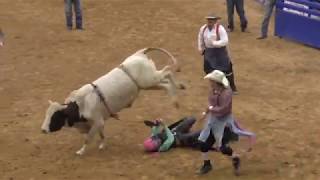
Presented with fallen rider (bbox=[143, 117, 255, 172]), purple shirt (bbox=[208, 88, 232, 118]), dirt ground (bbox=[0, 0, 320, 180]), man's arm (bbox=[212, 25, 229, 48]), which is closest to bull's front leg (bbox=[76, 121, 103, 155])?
dirt ground (bbox=[0, 0, 320, 180])

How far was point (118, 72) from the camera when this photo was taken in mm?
10867

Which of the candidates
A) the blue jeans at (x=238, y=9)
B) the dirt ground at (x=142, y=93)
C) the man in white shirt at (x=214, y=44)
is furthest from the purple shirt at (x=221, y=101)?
the blue jeans at (x=238, y=9)

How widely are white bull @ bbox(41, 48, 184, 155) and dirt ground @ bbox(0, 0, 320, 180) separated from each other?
0.52 meters

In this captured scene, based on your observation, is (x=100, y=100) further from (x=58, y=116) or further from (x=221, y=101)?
(x=221, y=101)

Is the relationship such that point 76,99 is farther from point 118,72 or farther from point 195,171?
point 195,171

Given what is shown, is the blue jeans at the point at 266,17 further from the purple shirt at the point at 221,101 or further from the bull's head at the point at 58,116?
the purple shirt at the point at 221,101

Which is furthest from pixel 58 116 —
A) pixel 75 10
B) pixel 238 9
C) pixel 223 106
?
pixel 238 9

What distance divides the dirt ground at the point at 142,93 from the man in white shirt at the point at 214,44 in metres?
0.83

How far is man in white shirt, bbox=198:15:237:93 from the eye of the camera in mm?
12180

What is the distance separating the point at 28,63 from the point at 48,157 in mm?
6008

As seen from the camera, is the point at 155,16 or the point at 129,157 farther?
the point at 155,16

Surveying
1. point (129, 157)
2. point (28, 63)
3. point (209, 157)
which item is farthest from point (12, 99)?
point (209, 157)

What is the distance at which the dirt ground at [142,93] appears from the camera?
10273mm

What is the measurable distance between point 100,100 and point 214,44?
8.64 ft
